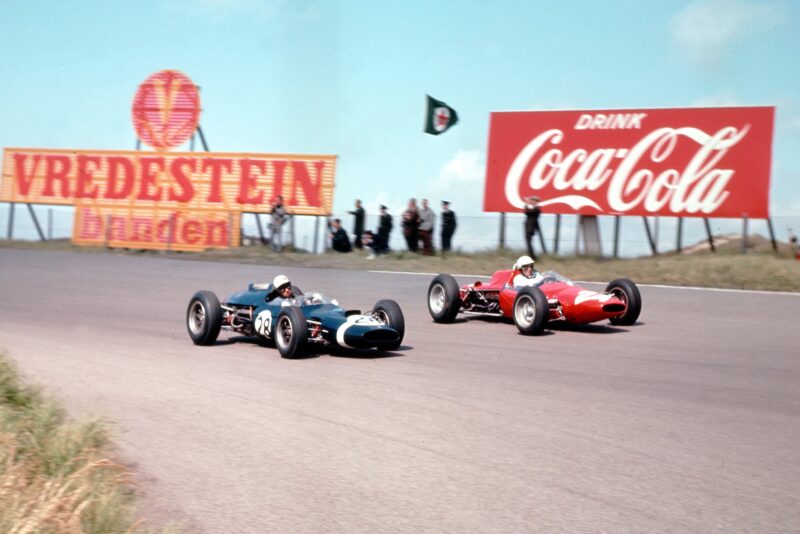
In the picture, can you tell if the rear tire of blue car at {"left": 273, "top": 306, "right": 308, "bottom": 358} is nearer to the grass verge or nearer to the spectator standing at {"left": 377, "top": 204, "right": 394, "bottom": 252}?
the grass verge

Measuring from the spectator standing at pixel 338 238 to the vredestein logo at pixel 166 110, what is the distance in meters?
10.9

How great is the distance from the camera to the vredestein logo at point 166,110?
38656 millimetres

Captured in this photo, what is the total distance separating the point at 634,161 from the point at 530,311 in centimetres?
1581

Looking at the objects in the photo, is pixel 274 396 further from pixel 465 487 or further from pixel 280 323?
pixel 465 487

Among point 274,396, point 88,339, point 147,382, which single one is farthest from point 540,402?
point 88,339

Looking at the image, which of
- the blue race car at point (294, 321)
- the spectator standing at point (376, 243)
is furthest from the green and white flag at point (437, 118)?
the blue race car at point (294, 321)

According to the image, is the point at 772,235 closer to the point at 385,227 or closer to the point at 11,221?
the point at 385,227

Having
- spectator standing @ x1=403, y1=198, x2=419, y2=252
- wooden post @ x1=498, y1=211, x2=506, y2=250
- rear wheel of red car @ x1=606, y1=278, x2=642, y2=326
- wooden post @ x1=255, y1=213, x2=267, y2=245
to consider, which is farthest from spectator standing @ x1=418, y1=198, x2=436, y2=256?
rear wheel of red car @ x1=606, y1=278, x2=642, y2=326

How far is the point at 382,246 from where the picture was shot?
28.6 m

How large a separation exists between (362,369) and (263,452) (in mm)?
3757

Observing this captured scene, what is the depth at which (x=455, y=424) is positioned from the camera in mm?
7480

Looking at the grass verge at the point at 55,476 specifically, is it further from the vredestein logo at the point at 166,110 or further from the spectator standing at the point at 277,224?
the vredestein logo at the point at 166,110

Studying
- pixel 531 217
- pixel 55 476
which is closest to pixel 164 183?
pixel 531 217

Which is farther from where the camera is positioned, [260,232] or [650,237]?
[260,232]
